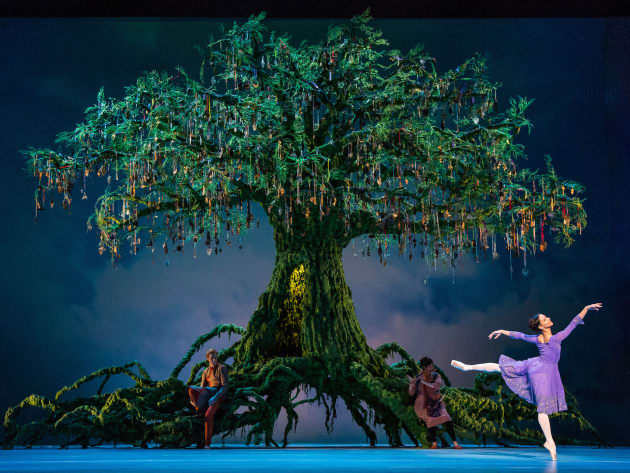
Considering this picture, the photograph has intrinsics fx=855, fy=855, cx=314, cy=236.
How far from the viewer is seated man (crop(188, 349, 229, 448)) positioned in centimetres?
898

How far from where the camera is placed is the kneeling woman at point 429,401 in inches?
357

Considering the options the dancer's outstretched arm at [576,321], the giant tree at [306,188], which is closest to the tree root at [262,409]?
the giant tree at [306,188]

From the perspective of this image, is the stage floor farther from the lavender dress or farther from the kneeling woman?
the kneeling woman

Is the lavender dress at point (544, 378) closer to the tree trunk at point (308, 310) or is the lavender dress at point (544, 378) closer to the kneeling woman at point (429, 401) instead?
the kneeling woman at point (429, 401)

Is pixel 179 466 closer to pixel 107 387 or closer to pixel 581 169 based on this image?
pixel 107 387

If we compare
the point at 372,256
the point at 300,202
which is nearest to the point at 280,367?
the point at 300,202

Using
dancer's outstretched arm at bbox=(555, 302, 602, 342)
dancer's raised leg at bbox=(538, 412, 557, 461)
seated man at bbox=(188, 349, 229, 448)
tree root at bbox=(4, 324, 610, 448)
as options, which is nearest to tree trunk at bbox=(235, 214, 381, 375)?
tree root at bbox=(4, 324, 610, 448)

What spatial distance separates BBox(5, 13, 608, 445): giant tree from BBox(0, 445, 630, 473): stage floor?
1202 mm

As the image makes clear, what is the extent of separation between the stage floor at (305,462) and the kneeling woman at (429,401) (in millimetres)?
610

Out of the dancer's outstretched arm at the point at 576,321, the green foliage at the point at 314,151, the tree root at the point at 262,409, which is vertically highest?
the green foliage at the point at 314,151

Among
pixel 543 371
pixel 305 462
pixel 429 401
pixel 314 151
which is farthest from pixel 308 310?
pixel 305 462

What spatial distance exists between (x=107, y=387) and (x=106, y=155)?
422cm

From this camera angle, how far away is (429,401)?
30.0 ft

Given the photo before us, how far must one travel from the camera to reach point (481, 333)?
12383 millimetres
